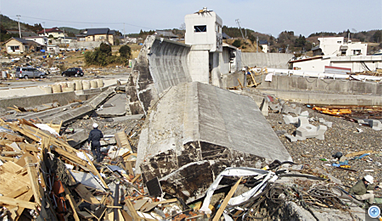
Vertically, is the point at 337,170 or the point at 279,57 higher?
the point at 279,57

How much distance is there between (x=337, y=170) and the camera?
7133 mm

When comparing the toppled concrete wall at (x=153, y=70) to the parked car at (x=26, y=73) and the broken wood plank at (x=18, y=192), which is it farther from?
the parked car at (x=26, y=73)

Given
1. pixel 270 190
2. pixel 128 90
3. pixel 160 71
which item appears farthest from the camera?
pixel 160 71

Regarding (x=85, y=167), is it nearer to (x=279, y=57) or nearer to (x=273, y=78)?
(x=273, y=78)

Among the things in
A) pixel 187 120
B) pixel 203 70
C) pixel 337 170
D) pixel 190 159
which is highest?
pixel 203 70

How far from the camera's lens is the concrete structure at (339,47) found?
3691cm

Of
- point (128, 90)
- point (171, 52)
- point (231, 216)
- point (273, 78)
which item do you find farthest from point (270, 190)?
point (273, 78)

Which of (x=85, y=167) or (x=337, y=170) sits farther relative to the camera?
(x=337, y=170)

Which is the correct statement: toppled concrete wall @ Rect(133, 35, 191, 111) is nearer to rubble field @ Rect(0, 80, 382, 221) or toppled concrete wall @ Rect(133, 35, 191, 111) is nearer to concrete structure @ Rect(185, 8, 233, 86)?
rubble field @ Rect(0, 80, 382, 221)

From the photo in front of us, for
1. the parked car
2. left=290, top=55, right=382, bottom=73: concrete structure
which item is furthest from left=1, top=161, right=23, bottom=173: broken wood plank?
left=290, top=55, right=382, bottom=73: concrete structure

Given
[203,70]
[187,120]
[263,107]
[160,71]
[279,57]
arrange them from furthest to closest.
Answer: [279,57]
[203,70]
[263,107]
[160,71]
[187,120]

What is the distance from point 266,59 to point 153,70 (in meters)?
30.7

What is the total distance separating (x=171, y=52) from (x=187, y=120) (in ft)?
23.0

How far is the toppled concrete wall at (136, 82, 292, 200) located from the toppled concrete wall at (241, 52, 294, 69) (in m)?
27.7
